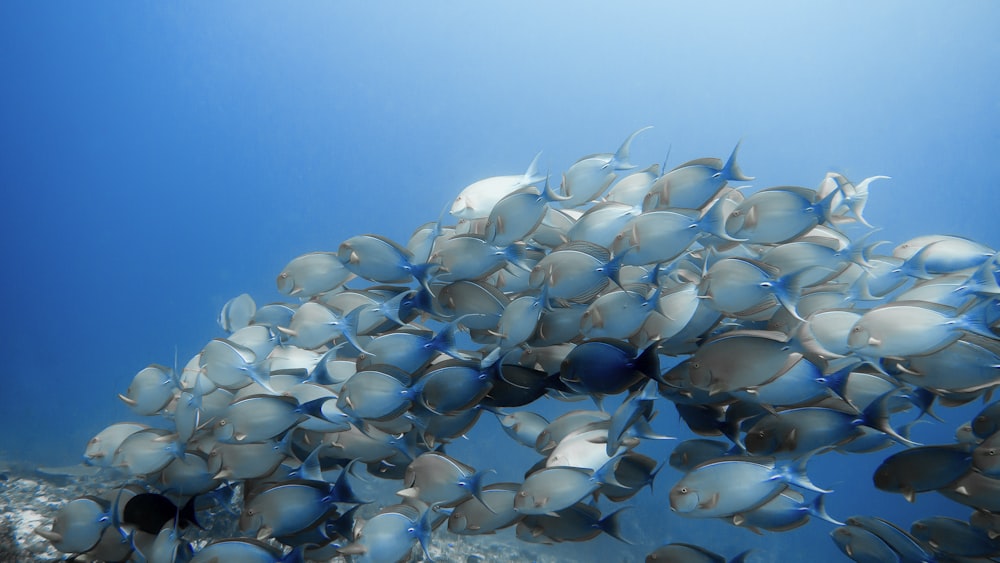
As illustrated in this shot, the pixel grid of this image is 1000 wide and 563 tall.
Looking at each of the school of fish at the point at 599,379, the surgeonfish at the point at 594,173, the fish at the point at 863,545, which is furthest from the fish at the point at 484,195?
the fish at the point at 863,545

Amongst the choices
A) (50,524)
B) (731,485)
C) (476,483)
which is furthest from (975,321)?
(50,524)

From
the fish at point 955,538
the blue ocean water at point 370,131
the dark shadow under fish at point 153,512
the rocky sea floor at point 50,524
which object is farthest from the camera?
the blue ocean water at point 370,131

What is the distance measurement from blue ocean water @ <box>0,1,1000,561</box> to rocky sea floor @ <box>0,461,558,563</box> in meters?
6.72

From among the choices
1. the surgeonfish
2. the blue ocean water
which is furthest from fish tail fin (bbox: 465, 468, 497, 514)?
the blue ocean water

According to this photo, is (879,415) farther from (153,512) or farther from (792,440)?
(153,512)

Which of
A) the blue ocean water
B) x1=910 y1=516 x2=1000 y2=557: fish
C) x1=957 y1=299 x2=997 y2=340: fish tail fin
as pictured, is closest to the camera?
x1=957 y1=299 x2=997 y2=340: fish tail fin

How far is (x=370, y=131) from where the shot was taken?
44969 millimetres

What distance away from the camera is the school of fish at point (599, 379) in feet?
7.39

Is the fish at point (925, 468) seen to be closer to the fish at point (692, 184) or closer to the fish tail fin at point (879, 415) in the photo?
the fish tail fin at point (879, 415)

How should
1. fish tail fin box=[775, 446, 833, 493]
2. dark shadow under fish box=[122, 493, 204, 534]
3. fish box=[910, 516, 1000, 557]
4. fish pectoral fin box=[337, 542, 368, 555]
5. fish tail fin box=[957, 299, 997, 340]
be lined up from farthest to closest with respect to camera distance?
dark shadow under fish box=[122, 493, 204, 534] → fish box=[910, 516, 1000, 557] → fish pectoral fin box=[337, 542, 368, 555] → fish tail fin box=[775, 446, 833, 493] → fish tail fin box=[957, 299, 997, 340]

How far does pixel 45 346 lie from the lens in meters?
45.1

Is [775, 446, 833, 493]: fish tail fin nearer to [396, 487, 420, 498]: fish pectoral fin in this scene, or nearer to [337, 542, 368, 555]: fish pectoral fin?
[396, 487, 420, 498]: fish pectoral fin

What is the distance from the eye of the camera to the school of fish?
225 cm

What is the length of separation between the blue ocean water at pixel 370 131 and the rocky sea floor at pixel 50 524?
264 inches
